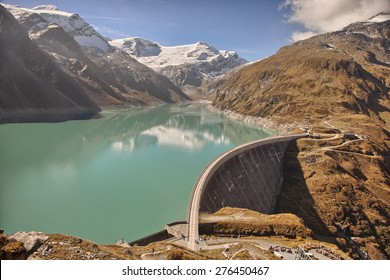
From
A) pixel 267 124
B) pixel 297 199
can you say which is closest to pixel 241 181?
pixel 297 199

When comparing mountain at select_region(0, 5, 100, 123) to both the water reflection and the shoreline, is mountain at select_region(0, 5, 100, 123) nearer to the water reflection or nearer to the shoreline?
the water reflection

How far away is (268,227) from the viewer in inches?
1384

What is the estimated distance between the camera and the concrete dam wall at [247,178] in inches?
1870

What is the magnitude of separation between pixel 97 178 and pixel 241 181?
26.7 metres

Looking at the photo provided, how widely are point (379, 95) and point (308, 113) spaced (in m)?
48.6

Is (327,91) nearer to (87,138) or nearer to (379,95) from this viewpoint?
(379,95)


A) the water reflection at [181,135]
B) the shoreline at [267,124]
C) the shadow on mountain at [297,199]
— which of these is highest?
the shoreline at [267,124]

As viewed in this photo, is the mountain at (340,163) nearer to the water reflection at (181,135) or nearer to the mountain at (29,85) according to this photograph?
the water reflection at (181,135)

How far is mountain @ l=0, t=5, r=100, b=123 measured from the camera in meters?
142

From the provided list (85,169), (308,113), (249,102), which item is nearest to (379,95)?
(308,113)

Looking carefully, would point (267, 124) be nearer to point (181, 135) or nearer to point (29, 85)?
point (181, 135)

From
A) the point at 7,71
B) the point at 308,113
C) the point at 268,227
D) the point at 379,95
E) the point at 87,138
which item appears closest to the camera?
the point at 268,227

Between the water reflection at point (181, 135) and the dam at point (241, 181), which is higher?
the water reflection at point (181, 135)

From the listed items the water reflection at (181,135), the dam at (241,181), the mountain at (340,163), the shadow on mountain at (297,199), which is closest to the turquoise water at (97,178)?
the water reflection at (181,135)
